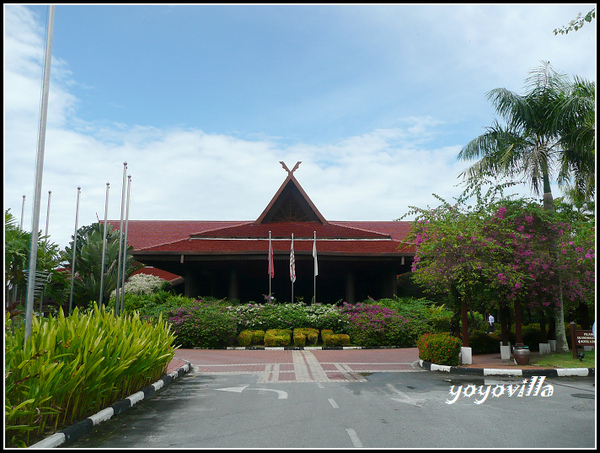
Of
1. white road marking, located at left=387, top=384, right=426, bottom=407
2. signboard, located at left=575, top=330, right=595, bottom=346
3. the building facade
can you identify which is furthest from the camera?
the building facade

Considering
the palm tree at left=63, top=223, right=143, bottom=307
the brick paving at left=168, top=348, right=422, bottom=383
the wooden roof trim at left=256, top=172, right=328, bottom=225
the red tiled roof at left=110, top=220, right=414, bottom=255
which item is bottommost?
the brick paving at left=168, top=348, right=422, bottom=383

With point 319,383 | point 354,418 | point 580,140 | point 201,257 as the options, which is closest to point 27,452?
point 354,418

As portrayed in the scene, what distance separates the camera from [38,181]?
664 cm

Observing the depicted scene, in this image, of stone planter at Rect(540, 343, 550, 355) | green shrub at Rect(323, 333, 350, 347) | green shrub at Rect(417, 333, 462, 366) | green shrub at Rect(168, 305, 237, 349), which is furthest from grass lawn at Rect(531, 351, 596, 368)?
green shrub at Rect(168, 305, 237, 349)

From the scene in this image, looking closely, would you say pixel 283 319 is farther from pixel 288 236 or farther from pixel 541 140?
pixel 541 140

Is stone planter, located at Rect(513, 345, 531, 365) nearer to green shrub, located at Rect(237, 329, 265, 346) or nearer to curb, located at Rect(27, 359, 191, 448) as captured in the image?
curb, located at Rect(27, 359, 191, 448)

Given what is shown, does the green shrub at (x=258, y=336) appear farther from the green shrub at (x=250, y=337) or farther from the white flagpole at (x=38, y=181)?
the white flagpole at (x=38, y=181)

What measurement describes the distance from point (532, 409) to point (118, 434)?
6073mm

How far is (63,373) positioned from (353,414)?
4.01 meters

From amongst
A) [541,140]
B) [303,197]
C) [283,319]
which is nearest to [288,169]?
[303,197]

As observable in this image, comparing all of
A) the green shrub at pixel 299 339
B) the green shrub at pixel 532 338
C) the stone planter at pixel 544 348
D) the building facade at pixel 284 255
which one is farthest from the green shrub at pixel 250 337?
the stone planter at pixel 544 348

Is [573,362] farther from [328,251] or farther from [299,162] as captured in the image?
[299,162]

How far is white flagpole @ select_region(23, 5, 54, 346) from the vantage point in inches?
251

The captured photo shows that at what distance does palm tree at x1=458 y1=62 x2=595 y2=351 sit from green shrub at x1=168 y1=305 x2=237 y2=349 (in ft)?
37.7
